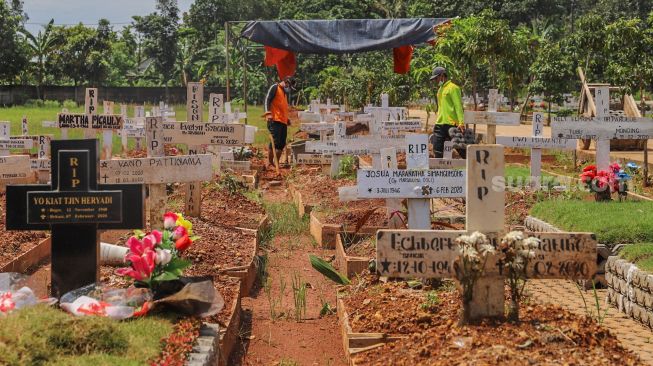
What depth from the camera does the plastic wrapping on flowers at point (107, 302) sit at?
5.50 metres

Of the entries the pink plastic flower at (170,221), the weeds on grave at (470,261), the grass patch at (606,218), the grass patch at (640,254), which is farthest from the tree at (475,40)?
the weeds on grave at (470,261)

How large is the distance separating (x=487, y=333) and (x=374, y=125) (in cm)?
1247

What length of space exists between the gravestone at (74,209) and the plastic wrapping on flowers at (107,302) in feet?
0.96

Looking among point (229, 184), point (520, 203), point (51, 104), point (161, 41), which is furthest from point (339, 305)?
point (161, 41)

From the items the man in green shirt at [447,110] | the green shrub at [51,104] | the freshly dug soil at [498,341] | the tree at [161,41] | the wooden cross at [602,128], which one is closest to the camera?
the freshly dug soil at [498,341]

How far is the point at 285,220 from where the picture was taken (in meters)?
12.6

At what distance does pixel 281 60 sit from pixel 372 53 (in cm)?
2021

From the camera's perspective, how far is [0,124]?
15953 mm

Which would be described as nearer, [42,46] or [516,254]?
[516,254]

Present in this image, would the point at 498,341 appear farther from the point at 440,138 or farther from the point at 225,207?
the point at 440,138

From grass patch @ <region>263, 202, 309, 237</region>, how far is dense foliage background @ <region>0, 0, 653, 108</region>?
4812mm

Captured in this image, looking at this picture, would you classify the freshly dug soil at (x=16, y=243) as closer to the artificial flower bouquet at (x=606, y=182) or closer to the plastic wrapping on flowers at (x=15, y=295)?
the plastic wrapping on flowers at (x=15, y=295)

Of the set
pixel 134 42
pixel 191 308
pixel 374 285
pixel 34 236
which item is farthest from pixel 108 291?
pixel 134 42

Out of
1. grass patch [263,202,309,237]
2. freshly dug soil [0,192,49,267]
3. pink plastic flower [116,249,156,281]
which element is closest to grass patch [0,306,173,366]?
pink plastic flower [116,249,156,281]
